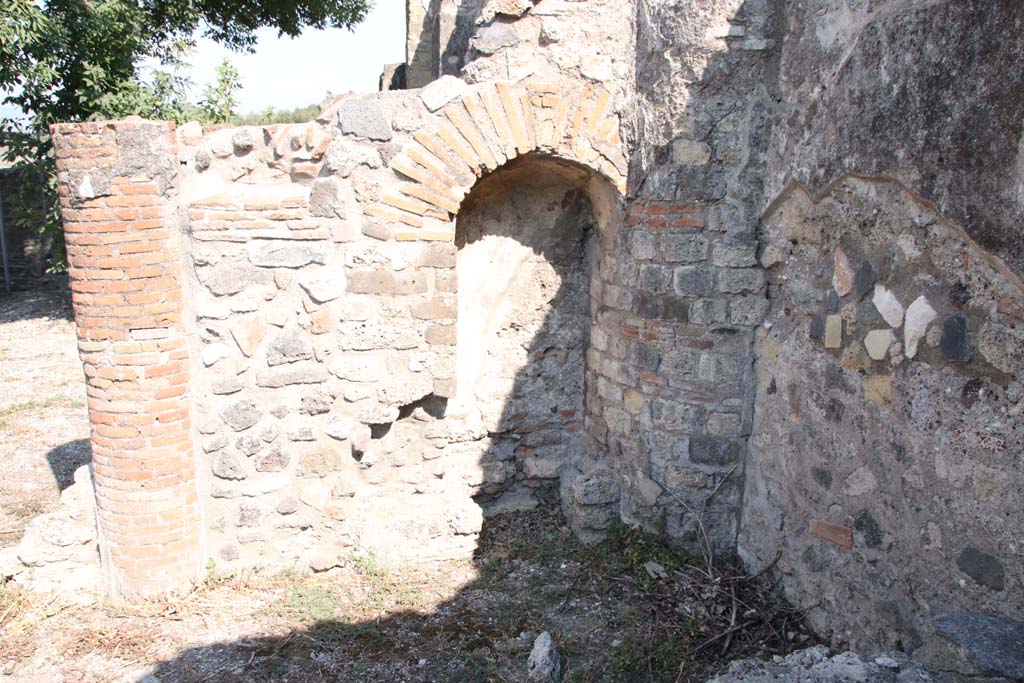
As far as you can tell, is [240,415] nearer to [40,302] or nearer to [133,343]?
[133,343]

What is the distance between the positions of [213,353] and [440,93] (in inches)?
68.4

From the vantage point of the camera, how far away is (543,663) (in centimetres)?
321

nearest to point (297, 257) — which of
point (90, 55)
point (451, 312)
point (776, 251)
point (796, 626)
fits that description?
point (451, 312)

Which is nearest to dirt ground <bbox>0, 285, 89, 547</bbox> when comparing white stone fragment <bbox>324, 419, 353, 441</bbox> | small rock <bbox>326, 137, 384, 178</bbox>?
white stone fragment <bbox>324, 419, 353, 441</bbox>

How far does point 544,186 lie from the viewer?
171 inches

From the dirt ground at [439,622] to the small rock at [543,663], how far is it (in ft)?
0.17

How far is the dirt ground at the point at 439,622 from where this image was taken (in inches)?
129

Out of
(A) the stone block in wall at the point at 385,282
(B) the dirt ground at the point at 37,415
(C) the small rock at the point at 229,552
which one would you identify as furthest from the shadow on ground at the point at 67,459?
(A) the stone block in wall at the point at 385,282

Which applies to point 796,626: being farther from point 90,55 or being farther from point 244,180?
point 90,55

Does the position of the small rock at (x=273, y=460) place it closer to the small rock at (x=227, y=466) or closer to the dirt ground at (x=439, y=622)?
the small rock at (x=227, y=466)

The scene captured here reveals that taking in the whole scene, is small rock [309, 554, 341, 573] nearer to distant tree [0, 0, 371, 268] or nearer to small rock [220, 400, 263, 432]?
small rock [220, 400, 263, 432]

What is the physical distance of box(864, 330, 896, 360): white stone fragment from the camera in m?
2.86

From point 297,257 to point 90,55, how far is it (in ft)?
22.1

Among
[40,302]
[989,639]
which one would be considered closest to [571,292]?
[989,639]
